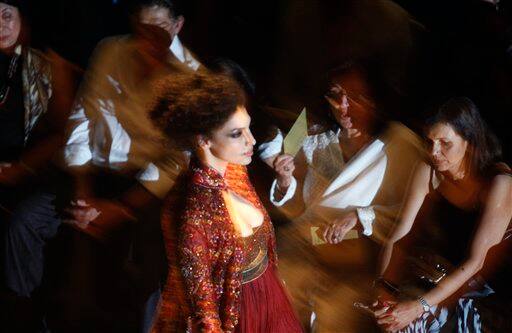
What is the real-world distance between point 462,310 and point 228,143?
1.47 meters

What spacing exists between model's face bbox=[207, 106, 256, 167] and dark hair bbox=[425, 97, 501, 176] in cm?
96

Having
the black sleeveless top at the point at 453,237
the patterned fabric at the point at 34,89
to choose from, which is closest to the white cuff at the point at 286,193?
the black sleeveless top at the point at 453,237

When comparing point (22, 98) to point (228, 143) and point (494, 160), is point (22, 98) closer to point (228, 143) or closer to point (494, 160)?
point (228, 143)

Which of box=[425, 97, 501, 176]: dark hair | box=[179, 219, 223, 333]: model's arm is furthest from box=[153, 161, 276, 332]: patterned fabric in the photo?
box=[425, 97, 501, 176]: dark hair

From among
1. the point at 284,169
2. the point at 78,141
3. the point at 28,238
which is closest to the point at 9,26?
the point at 78,141

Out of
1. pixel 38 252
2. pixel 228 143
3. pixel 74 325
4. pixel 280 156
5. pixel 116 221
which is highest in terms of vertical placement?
pixel 228 143

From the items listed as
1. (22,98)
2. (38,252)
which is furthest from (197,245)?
(22,98)

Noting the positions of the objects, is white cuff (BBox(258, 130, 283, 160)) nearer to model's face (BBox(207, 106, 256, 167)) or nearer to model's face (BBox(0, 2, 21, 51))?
model's face (BBox(207, 106, 256, 167))

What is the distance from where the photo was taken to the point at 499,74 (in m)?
3.52

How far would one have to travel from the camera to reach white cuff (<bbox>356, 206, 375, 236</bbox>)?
3.56 meters

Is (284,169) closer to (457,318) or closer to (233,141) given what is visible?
(233,141)

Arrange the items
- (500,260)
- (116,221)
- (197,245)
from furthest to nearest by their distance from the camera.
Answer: (116,221)
(500,260)
(197,245)

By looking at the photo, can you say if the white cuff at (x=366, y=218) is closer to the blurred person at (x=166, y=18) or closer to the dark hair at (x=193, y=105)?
the dark hair at (x=193, y=105)

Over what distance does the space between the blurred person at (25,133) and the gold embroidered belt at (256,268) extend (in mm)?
1706
